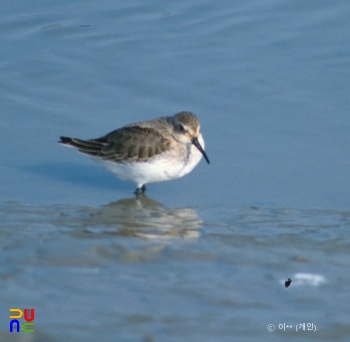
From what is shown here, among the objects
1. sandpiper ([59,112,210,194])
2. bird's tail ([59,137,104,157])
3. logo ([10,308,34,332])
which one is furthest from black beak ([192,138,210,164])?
logo ([10,308,34,332])

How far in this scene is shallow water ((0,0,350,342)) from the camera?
5.97 metres

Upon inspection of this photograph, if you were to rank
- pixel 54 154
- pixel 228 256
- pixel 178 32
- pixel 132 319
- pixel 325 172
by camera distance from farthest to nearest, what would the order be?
pixel 178 32, pixel 54 154, pixel 325 172, pixel 228 256, pixel 132 319

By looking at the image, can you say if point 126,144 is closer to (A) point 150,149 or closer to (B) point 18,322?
(A) point 150,149

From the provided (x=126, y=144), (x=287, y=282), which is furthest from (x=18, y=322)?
(x=126, y=144)

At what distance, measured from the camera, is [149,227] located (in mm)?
8250

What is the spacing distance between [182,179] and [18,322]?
5208 millimetres

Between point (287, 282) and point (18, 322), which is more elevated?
point (287, 282)

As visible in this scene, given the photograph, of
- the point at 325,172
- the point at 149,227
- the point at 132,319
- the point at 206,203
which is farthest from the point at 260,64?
the point at 132,319

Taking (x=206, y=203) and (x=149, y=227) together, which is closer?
(x=149, y=227)

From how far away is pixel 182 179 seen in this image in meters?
10.6

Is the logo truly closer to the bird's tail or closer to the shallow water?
the shallow water

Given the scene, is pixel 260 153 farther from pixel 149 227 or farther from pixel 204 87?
pixel 149 227

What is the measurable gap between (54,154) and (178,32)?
4134mm

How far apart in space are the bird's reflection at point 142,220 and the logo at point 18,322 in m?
2.06
